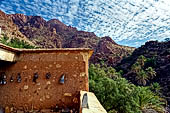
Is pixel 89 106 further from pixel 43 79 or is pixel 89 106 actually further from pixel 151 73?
pixel 151 73

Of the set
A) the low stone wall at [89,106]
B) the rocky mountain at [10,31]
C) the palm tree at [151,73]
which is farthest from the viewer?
the rocky mountain at [10,31]

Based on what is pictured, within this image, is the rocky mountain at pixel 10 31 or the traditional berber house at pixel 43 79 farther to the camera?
the rocky mountain at pixel 10 31

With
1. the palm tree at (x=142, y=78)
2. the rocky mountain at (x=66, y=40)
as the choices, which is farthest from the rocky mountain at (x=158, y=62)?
the rocky mountain at (x=66, y=40)

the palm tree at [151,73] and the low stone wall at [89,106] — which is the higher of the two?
the low stone wall at [89,106]

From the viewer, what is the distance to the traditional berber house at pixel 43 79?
4.32 metres

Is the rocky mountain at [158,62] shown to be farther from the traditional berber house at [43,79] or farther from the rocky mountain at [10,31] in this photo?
the rocky mountain at [10,31]

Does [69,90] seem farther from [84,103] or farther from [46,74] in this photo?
[84,103]

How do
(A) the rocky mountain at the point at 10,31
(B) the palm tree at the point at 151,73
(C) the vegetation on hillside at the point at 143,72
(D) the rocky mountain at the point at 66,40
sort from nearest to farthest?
(C) the vegetation on hillside at the point at 143,72
(B) the palm tree at the point at 151,73
(A) the rocky mountain at the point at 10,31
(D) the rocky mountain at the point at 66,40

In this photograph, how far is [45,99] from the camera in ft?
14.2

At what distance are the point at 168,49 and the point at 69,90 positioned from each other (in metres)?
44.1

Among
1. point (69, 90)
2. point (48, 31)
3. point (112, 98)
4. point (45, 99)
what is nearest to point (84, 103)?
point (69, 90)

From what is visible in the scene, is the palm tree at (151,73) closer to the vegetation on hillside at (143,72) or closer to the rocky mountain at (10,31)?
the vegetation on hillside at (143,72)

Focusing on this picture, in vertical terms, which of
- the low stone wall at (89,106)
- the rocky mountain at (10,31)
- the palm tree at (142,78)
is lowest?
the palm tree at (142,78)

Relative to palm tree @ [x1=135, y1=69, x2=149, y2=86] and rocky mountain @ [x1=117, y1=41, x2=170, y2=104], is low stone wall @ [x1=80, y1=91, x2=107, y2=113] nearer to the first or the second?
rocky mountain @ [x1=117, y1=41, x2=170, y2=104]
